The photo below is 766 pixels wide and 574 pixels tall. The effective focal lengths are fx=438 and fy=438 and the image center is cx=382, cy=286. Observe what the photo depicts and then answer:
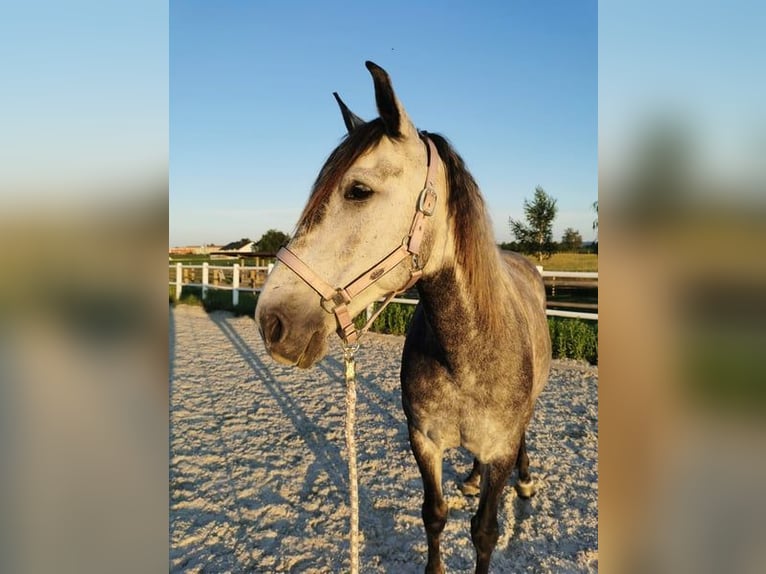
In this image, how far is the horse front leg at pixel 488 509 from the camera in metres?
2.42

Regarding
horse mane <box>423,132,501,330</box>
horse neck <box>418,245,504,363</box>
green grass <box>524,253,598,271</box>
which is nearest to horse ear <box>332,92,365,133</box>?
horse mane <box>423,132,501,330</box>

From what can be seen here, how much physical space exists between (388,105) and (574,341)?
7799 millimetres

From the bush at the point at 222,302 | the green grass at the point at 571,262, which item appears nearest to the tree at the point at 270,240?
the bush at the point at 222,302

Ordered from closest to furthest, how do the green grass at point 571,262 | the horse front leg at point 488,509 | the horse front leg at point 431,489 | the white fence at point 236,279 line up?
1. the horse front leg at point 488,509
2. the horse front leg at point 431,489
3. the white fence at point 236,279
4. the green grass at point 571,262

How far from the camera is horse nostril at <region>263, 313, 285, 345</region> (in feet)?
5.47

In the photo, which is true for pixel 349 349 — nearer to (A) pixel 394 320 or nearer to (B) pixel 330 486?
(B) pixel 330 486

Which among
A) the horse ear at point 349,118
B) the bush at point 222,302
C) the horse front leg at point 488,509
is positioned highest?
the horse ear at point 349,118

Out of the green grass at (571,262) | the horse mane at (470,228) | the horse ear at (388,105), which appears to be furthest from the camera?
the green grass at (571,262)

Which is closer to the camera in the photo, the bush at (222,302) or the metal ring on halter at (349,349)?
the metal ring on halter at (349,349)

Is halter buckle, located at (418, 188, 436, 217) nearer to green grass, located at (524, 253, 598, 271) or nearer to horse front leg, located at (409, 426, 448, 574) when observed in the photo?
horse front leg, located at (409, 426, 448, 574)

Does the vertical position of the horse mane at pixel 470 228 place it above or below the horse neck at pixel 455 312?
above

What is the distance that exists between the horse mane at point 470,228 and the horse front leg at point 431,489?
873 millimetres

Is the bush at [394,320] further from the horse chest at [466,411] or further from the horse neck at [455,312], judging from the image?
the horse neck at [455,312]
